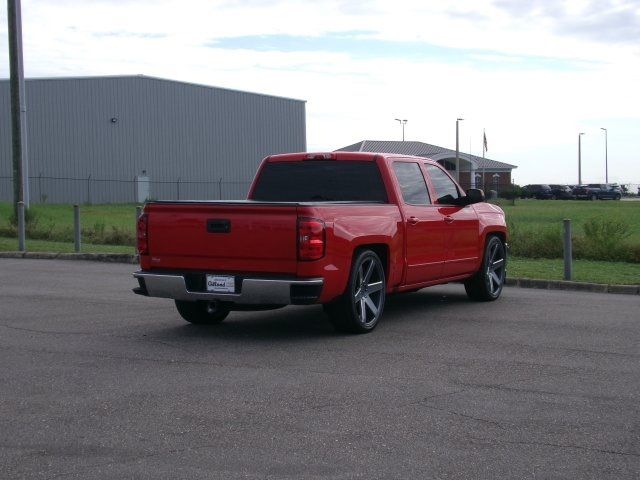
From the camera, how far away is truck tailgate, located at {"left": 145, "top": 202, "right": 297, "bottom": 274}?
9.20 m

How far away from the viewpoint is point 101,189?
55.1 m

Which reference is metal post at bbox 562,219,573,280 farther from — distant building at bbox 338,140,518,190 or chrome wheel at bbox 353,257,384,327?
distant building at bbox 338,140,518,190

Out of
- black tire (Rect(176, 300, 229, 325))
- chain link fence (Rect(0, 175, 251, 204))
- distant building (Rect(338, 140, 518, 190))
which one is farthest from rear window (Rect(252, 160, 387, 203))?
distant building (Rect(338, 140, 518, 190))

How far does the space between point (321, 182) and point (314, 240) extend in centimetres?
213

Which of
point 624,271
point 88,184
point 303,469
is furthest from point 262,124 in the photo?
point 303,469

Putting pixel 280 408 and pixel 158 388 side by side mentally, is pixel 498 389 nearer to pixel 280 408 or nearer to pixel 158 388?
pixel 280 408

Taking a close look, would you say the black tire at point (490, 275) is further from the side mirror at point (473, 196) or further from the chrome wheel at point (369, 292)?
the chrome wheel at point (369, 292)

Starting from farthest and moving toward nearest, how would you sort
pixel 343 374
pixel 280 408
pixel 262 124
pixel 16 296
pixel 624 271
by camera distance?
1. pixel 262 124
2. pixel 624 271
3. pixel 16 296
4. pixel 343 374
5. pixel 280 408

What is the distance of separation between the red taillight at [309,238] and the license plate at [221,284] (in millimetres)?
725

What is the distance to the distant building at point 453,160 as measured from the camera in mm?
84287

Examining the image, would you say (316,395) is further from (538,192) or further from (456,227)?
(538,192)

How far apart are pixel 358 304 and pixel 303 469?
4560 millimetres

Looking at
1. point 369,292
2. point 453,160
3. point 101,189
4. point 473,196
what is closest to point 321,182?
point 369,292

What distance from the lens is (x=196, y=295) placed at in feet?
31.3
